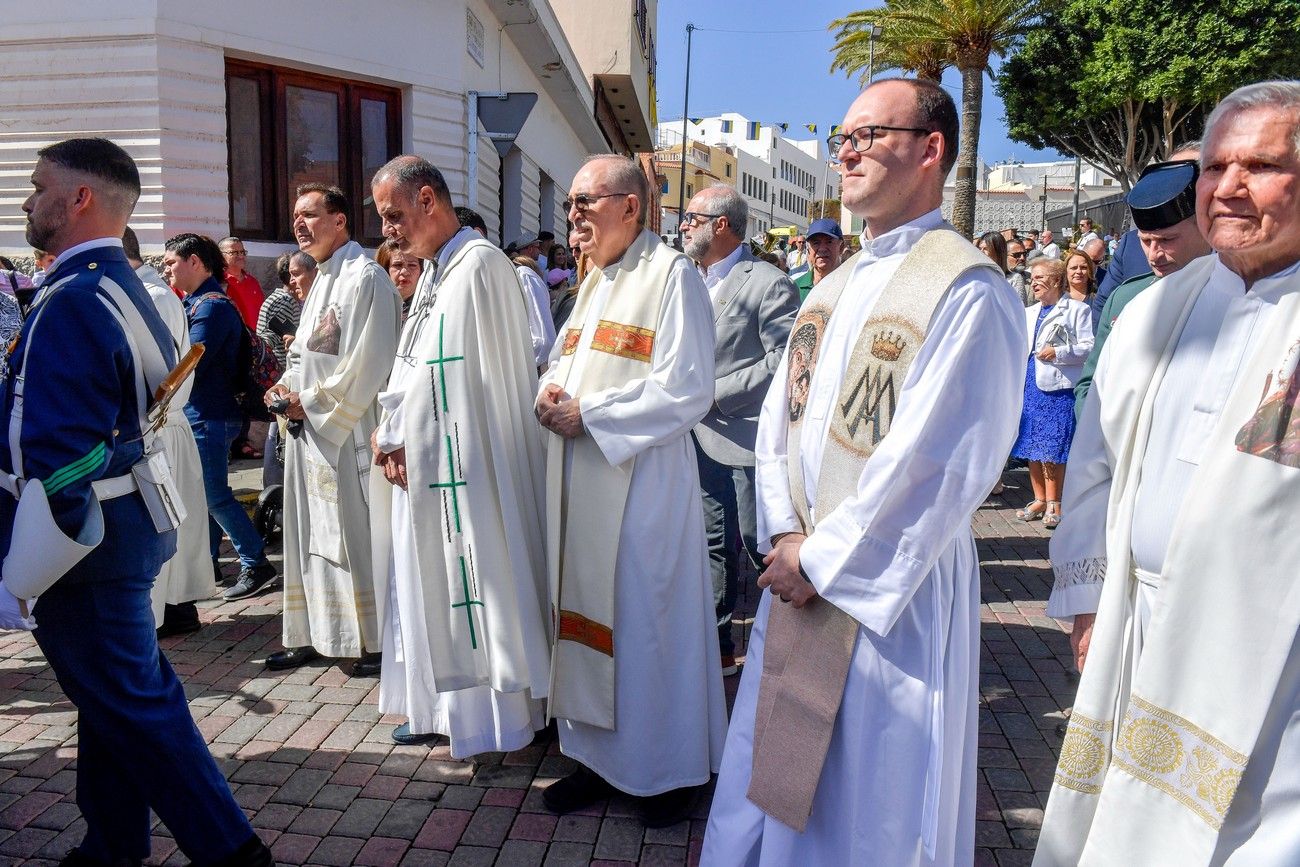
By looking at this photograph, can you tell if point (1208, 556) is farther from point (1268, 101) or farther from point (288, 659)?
point (288, 659)

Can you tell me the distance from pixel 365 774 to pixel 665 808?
1.13m

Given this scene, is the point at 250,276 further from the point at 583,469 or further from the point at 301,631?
the point at 583,469

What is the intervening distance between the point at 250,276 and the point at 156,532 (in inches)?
276

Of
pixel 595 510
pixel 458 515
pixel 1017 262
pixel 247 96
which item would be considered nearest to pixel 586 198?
pixel 595 510

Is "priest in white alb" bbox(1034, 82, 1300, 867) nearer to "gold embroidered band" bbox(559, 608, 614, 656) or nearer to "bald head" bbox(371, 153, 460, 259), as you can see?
"gold embroidered band" bbox(559, 608, 614, 656)

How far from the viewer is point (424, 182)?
12.2 feet

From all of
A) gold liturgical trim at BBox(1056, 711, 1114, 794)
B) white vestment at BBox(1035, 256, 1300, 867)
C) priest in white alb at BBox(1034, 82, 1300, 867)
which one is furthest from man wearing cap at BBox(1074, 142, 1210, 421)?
gold liturgical trim at BBox(1056, 711, 1114, 794)

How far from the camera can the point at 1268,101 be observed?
2.02 m

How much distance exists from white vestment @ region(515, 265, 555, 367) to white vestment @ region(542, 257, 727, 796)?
270 cm

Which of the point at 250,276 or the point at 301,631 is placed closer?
the point at 301,631

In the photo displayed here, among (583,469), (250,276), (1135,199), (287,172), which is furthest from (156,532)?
(287,172)

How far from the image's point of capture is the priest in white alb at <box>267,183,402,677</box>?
4492mm

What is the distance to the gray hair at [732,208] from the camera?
5.05m

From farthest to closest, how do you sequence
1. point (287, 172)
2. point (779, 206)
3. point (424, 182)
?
1. point (779, 206)
2. point (287, 172)
3. point (424, 182)
